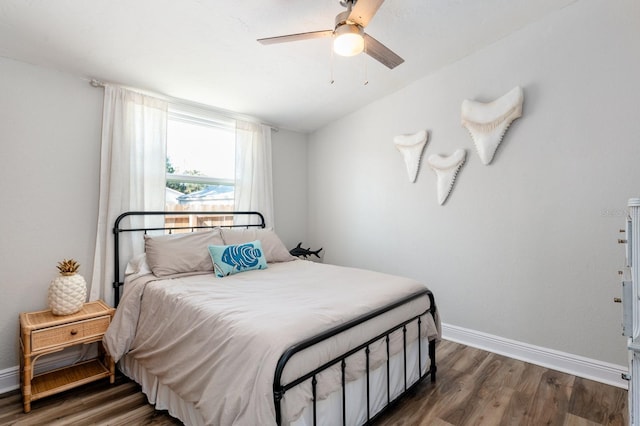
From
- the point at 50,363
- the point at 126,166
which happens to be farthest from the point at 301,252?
the point at 50,363

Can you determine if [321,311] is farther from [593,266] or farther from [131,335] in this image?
[593,266]

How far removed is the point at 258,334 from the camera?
1.38m

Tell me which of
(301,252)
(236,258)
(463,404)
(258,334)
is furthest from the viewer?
(301,252)

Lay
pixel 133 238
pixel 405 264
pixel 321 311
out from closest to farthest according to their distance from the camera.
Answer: pixel 321 311 → pixel 133 238 → pixel 405 264

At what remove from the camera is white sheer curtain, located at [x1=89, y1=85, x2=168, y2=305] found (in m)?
2.54

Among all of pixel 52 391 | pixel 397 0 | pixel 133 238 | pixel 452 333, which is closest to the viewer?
pixel 52 391

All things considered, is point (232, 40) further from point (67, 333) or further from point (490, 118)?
point (67, 333)

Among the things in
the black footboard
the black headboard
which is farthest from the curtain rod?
the black footboard

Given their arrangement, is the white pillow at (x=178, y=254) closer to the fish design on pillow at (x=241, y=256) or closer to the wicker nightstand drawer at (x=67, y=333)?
the fish design on pillow at (x=241, y=256)

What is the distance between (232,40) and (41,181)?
172 cm

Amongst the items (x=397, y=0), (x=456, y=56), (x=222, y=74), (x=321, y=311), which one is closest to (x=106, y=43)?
(x=222, y=74)

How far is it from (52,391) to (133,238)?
1.15m

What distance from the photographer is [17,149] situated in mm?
2207

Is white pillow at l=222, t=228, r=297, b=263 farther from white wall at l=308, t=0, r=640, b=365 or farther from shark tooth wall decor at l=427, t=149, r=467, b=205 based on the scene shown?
shark tooth wall decor at l=427, t=149, r=467, b=205
